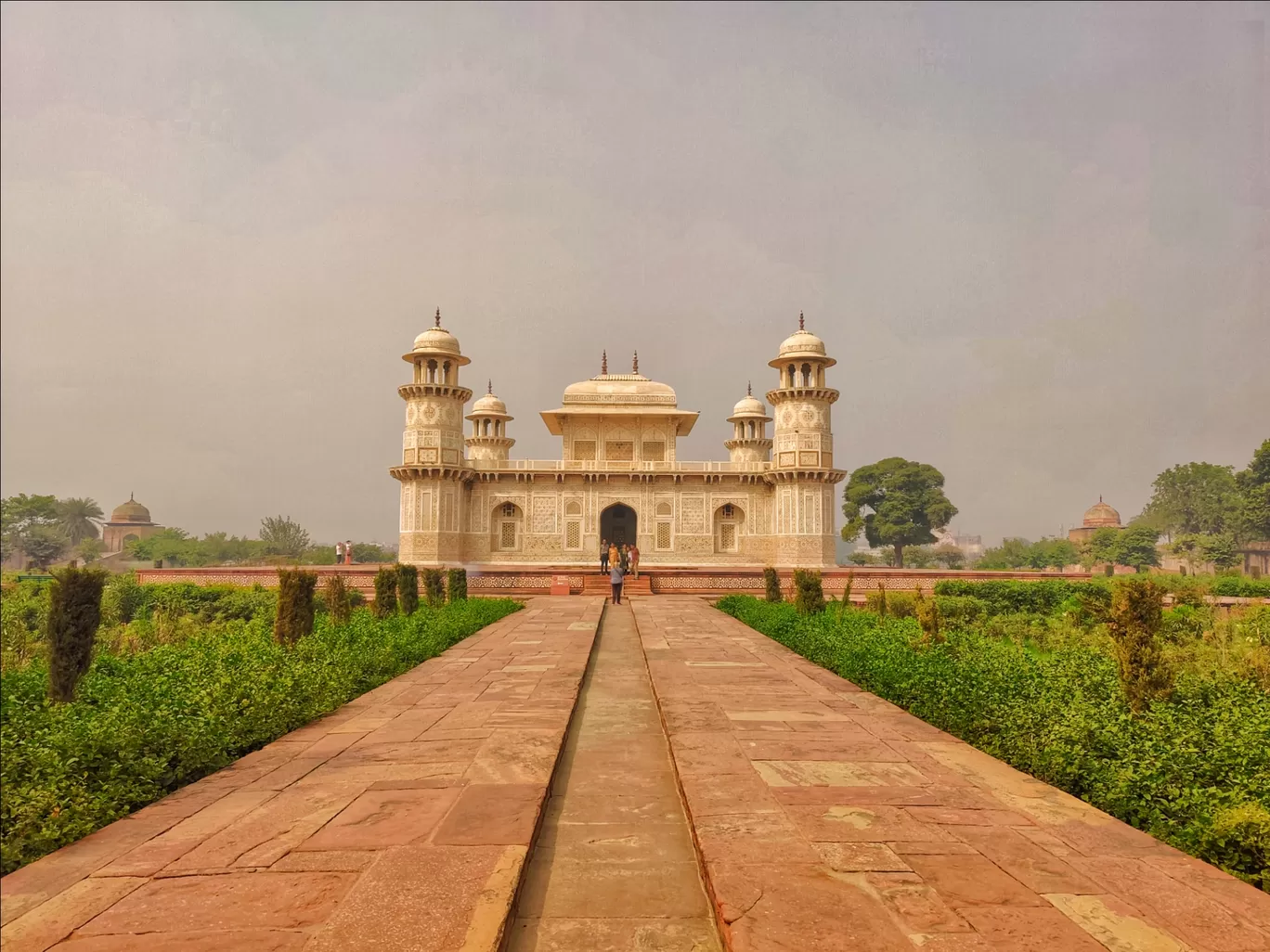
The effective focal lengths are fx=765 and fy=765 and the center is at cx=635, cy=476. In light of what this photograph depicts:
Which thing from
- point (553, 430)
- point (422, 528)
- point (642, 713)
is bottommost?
point (642, 713)

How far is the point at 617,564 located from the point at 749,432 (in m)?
16.1

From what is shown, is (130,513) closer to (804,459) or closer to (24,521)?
(24,521)

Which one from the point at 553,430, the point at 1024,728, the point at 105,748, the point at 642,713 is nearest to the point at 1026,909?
the point at 1024,728

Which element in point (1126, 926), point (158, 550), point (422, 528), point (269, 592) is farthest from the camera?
point (158, 550)

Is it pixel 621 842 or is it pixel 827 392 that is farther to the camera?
pixel 827 392

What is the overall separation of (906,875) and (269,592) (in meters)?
17.2

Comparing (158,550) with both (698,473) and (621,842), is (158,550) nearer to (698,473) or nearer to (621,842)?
(698,473)

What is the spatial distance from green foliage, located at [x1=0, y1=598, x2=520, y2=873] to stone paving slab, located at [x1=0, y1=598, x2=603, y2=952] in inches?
6.4

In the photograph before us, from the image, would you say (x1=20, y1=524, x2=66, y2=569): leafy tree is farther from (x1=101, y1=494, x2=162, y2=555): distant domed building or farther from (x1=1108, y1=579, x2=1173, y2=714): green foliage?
(x1=1108, y1=579, x2=1173, y2=714): green foliage

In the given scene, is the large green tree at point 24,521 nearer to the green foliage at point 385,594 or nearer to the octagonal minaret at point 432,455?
the octagonal minaret at point 432,455

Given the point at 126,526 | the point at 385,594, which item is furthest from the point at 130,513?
the point at 385,594

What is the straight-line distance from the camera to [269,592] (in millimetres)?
17203

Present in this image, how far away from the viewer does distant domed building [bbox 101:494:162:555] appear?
232ft

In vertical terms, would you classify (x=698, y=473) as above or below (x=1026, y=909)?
above
